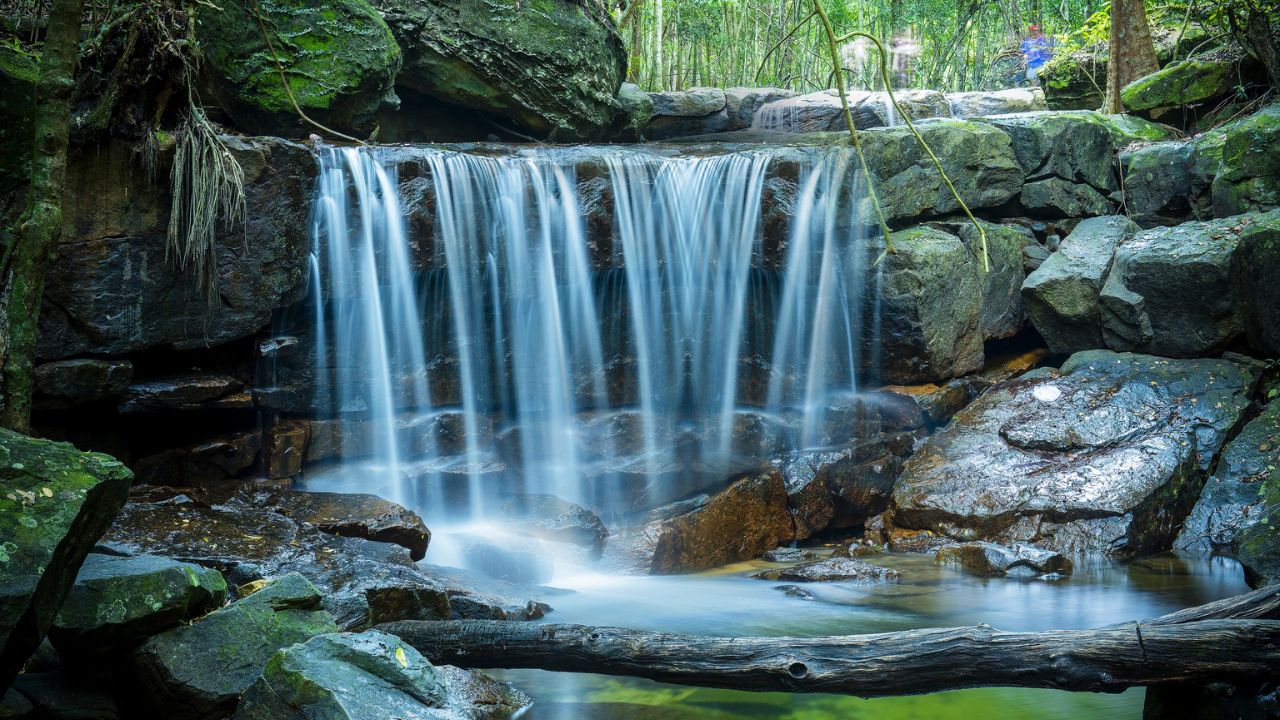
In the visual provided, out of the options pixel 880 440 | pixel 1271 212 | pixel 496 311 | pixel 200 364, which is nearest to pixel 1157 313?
pixel 1271 212

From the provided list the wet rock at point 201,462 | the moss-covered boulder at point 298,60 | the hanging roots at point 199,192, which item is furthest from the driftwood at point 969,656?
the moss-covered boulder at point 298,60

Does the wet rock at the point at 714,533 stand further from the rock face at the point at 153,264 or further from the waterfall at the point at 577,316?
the rock face at the point at 153,264

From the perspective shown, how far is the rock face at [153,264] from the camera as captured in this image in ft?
A: 22.0

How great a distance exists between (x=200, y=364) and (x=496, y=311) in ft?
9.28

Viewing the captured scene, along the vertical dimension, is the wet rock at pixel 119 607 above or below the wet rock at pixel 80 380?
below

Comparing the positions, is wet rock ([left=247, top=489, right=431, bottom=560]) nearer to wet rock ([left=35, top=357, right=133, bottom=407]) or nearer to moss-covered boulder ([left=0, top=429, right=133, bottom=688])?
wet rock ([left=35, top=357, right=133, bottom=407])

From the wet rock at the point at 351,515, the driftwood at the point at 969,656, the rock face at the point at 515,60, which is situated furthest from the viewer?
the rock face at the point at 515,60

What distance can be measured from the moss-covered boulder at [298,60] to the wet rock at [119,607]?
21.0 feet

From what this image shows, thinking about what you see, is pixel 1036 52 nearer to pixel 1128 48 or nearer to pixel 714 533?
pixel 1128 48

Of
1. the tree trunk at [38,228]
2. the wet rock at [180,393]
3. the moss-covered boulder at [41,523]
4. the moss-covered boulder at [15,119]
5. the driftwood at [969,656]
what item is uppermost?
the moss-covered boulder at [15,119]

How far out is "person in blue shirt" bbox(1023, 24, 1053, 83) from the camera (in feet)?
63.6

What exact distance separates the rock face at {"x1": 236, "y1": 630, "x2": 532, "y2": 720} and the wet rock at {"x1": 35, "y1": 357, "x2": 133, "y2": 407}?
14.7 ft

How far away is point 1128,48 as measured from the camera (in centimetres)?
1252

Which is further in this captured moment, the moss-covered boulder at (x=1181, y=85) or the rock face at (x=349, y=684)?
the moss-covered boulder at (x=1181, y=85)
